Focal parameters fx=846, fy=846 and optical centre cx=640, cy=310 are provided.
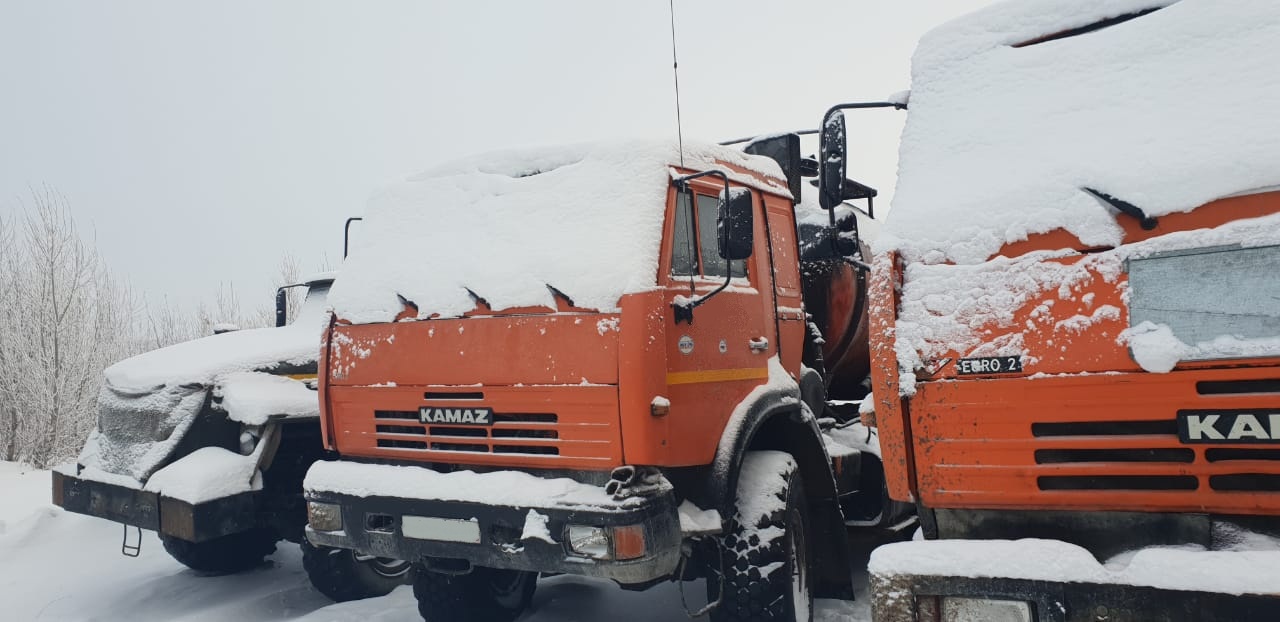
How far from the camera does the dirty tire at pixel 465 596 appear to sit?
186 inches

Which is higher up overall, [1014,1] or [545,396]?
[1014,1]

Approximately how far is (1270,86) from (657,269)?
2.26 metres

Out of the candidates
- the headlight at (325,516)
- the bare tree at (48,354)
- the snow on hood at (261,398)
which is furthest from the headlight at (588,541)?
the bare tree at (48,354)

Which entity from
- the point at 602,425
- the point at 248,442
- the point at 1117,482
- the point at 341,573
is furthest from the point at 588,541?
the point at 248,442

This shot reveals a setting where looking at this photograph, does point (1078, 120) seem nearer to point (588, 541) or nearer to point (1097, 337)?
point (1097, 337)

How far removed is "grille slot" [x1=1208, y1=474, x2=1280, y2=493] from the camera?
226 cm

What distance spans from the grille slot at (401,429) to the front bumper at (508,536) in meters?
0.39

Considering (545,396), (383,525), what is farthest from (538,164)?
(383,525)

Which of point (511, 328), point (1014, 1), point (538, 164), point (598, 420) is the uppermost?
point (1014, 1)

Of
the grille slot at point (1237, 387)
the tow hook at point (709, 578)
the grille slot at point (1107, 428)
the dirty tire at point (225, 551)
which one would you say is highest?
the grille slot at point (1237, 387)

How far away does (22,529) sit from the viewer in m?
7.02

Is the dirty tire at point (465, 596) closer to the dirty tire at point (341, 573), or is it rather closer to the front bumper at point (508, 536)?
the front bumper at point (508, 536)

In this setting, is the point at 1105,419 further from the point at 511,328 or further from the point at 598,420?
the point at 511,328

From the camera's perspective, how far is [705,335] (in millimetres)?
4051
